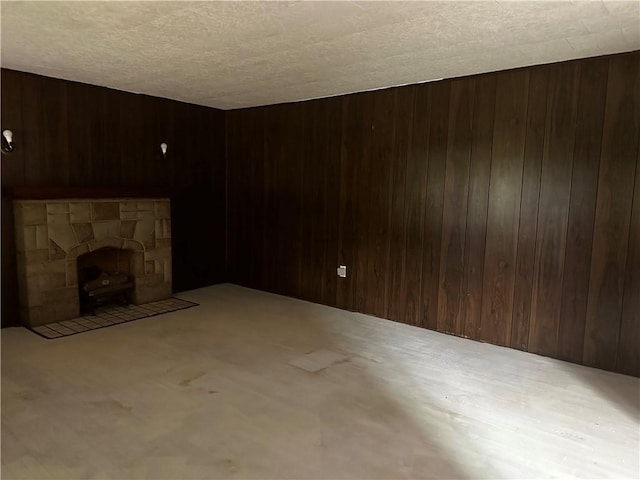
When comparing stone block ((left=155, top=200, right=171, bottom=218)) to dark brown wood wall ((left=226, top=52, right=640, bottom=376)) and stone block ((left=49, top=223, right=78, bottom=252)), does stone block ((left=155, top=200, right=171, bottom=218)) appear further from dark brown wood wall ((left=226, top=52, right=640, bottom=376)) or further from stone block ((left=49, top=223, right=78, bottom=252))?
dark brown wood wall ((left=226, top=52, right=640, bottom=376))

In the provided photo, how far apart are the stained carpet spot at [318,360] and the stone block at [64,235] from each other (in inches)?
92.5

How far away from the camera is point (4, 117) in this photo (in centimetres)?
375

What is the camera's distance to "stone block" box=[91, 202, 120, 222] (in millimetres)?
4182

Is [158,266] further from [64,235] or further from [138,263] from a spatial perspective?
[64,235]

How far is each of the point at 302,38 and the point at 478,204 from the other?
77.1 inches

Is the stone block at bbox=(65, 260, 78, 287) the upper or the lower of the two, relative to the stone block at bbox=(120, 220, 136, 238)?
lower

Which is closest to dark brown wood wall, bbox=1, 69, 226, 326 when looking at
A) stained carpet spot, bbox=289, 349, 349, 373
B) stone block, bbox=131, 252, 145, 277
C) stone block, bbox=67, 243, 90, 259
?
→ stone block, bbox=67, 243, 90, 259

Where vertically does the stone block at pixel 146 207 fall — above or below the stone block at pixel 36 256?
above

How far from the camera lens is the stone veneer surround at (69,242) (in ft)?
12.5

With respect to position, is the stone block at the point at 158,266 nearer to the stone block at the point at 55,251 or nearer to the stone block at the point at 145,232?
the stone block at the point at 145,232

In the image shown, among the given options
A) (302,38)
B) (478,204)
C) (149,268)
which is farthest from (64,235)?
(478,204)

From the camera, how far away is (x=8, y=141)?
12.3ft

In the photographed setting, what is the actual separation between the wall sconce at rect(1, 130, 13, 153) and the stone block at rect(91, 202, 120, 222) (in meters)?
0.78

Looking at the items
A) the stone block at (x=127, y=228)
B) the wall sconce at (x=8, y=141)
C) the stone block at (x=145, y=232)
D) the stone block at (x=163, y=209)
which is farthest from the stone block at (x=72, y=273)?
the wall sconce at (x=8, y=141)
